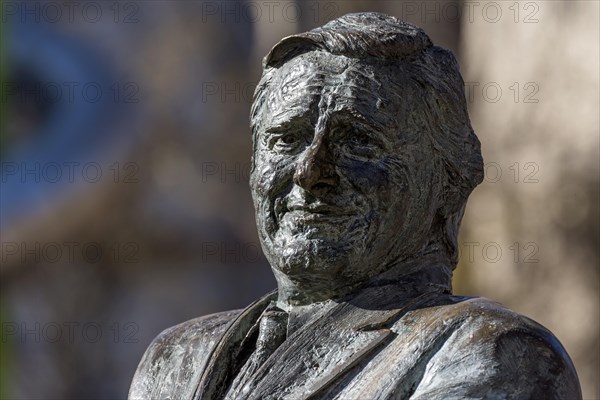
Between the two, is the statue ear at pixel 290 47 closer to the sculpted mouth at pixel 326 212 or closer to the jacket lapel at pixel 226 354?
the sculpted mouth at pixel 326 212

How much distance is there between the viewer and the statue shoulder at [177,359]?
14.0 ft

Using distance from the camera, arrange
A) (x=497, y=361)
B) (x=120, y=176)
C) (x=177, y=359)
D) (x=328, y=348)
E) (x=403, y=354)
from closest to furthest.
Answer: (x=497, y=361), (x=403, y=354), (x=328, y=348), (x=177, y=359), (x=120, y=176)

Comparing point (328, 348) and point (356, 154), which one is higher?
point (356, 154)

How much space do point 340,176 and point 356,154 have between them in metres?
0.07

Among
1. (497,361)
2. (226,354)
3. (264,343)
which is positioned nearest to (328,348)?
(264,343)

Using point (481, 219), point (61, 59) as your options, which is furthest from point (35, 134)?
point (481, 219)

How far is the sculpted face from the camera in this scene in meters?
4.02

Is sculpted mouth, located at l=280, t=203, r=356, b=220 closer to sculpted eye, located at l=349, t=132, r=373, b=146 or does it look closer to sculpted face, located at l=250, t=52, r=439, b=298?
sculpted face, located at l=250, t=52, r=439, b=298

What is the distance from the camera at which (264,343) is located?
409 centimetres

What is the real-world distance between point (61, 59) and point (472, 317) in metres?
5.51

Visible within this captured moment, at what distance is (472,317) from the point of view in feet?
12.6

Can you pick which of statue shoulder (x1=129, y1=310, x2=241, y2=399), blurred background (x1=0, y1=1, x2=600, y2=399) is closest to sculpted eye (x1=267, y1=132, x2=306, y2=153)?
statue shoulder (x1=129, y1=310, x2=241, y2=399)

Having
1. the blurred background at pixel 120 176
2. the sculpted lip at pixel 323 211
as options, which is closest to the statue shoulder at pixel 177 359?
the sculpted lip at pixel 323 211

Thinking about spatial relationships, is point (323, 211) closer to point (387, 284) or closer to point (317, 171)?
point (317, 171)
